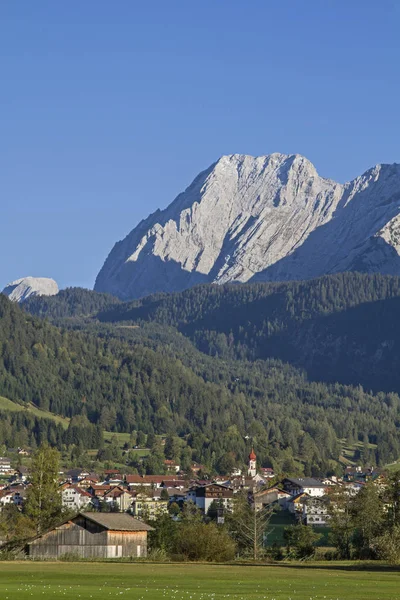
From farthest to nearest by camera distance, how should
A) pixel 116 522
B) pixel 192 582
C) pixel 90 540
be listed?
pixel 116 522 < pixel 90 540 < pixel 192 582

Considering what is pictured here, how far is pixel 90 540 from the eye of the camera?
383 feet

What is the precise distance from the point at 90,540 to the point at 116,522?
3489mm

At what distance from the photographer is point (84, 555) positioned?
114312 millimetres

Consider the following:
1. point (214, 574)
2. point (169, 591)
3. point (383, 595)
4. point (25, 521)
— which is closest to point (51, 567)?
point (214, 574)

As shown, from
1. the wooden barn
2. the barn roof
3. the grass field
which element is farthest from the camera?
the barn roof

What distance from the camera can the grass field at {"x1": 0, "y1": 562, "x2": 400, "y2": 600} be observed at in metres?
61.9

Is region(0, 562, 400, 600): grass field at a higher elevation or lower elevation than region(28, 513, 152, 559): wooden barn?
lower

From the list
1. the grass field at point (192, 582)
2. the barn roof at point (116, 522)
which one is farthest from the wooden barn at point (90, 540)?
the grass field at point (192, 582)

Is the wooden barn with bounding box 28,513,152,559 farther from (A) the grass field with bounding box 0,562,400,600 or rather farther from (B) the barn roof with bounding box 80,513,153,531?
(A) the grass field with bounding box 0,562,400,600

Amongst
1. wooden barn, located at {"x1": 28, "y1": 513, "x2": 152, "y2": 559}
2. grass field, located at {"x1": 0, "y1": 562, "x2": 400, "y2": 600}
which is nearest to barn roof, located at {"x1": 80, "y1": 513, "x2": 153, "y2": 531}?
wooden barn, located at {"x1": 28, "y1": 513, "x2": 152, "y2": 559}

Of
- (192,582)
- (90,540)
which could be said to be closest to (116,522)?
(90,540)

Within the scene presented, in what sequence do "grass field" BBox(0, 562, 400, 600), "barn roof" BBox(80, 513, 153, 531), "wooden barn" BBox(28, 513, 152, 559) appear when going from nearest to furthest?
"grass field" BBox(0, 562, 400, 600), "wooden barn" BBox(28, 513, 152, 559), "barn roof" BBox(80, 513, 153, 531)

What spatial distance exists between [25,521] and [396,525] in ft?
142

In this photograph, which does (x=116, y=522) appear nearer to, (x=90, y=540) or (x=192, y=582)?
(x=90, y=540)
